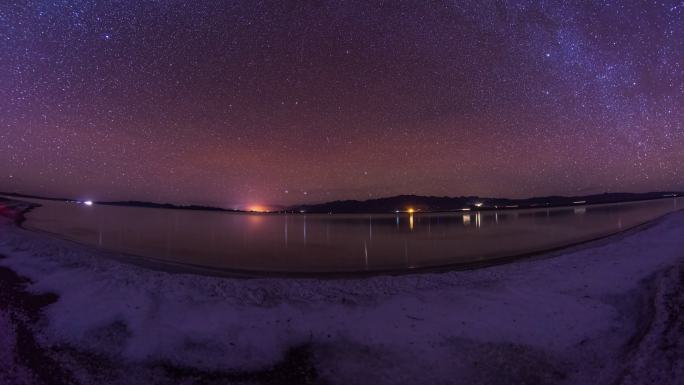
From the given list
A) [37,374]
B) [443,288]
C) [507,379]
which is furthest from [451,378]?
[37,374]

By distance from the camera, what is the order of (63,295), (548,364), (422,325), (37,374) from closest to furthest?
(37,374), (548,364), (422,325), (63,295)

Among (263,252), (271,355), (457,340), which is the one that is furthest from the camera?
(263,252)

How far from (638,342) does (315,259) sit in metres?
15.1

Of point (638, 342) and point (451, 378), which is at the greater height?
point (638, 342)

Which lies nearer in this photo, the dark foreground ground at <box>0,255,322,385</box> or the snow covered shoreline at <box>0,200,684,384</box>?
the dark foreground ground at <box>0,255,322,385</box>

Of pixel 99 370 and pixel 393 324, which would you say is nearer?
pixel 99 370

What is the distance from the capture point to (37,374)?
172 inches

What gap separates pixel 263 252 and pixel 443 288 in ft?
49.5

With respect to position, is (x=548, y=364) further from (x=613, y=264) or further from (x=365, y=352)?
(x=613, y=264)

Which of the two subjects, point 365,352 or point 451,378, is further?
point 365,352

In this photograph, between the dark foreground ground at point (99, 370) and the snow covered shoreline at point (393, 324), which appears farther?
the snow covered shoreline at point (393, 324)

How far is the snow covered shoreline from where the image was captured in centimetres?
468

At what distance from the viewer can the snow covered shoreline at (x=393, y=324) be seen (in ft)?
15.4

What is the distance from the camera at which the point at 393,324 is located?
6.23 m
